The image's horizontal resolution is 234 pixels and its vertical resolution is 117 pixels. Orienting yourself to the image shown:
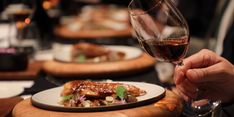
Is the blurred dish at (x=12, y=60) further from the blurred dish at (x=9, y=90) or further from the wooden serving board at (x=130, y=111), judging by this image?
the wooden serving board at (x=130, y=111)

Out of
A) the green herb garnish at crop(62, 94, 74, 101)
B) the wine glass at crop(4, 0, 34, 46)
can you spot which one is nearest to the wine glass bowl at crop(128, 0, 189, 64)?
the green herb garnish at crop(62, 94, 74, 101)

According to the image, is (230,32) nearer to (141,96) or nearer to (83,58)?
(83,58)

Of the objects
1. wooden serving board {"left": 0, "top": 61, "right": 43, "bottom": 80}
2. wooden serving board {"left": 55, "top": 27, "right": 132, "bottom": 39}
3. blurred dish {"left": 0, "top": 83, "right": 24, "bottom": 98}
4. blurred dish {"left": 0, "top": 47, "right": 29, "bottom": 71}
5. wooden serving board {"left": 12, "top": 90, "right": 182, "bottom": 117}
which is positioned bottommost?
wooden serving board {"left": 55, "top": 27, "right": 132, "bottom": 39}

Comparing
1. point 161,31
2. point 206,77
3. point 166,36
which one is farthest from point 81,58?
point 206,77

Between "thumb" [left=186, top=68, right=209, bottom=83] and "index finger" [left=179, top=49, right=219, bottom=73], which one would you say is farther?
"index finger" [left=179, top=49, right=219, bottom=73]

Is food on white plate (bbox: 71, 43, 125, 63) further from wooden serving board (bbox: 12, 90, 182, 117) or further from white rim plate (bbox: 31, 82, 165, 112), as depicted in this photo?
wooden serving board (bbox: 12, 90, 182, 117)

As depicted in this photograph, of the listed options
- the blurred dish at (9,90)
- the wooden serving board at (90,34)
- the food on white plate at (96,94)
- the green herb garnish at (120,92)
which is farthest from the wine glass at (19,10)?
the wooden serving board at (90,34)

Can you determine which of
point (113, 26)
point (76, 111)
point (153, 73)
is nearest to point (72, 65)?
point (153, 73)

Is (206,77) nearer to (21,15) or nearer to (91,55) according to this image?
(91,55)
